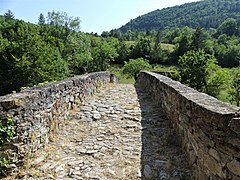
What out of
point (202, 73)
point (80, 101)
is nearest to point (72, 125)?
point (80, 101)

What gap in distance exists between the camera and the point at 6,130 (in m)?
3.33

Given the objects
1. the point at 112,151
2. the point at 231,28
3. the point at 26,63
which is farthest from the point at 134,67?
the point at 231,28

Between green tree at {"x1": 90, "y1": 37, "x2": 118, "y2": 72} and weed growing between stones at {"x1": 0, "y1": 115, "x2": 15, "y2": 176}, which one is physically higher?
green tree at {"x1": 90, "y1": 37, "x2": 118, "y2": 72}

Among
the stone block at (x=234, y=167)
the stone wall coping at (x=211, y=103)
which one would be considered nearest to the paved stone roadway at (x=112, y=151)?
the stone wall coping at (x=211, y=103)

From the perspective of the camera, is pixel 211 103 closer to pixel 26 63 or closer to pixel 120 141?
pixel 120 141

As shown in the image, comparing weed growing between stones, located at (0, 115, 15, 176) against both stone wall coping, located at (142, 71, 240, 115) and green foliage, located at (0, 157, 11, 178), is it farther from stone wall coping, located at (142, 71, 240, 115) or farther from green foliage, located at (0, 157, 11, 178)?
stone wall coping, located at (142, 71, 240, 115)

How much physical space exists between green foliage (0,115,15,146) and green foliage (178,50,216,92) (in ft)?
136

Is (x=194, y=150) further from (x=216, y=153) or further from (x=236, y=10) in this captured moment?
(x=236, y=10)

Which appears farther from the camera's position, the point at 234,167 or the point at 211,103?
the point at 211,103

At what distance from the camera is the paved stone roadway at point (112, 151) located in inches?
143

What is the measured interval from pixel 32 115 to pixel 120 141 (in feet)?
5.78

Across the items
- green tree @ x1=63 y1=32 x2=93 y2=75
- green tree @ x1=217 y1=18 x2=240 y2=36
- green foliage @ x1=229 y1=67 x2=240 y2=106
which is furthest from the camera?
green tree @ x1=217 y1=18 x2=240 y2=36

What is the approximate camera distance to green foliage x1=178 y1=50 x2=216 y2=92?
141 feet

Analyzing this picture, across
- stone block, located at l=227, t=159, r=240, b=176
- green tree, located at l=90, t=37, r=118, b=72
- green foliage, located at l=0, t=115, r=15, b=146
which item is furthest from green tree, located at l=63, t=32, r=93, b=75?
stone block, located at l=227, t=159, r=240, b=176
